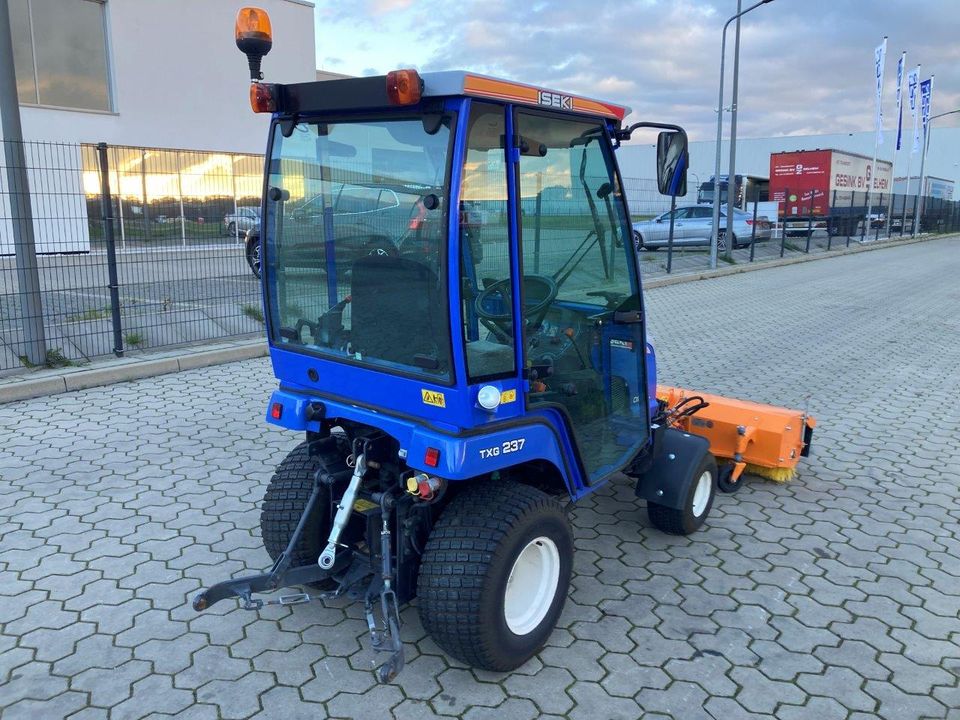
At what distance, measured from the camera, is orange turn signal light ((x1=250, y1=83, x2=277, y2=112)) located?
304cm

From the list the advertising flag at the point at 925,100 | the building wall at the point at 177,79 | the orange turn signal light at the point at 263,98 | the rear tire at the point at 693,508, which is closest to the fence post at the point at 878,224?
the advertising flag at the point at 925,100

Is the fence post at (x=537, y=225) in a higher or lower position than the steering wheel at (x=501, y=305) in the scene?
higher

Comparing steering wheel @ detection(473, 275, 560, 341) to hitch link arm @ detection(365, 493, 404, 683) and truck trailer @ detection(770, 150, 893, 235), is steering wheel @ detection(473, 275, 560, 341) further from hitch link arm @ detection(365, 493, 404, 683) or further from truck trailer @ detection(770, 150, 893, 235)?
truck trailer @ detection(770, 150, 893, 235)

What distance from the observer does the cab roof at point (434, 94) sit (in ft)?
8.71

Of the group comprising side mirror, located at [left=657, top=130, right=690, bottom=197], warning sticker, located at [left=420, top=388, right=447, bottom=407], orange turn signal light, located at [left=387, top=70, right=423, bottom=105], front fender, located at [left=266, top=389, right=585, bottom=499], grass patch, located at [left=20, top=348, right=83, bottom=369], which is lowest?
grass patch, located at [left=20, top=348, right=83, bottom=369]

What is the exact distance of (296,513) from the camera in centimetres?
339

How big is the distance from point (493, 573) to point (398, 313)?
1.02 m

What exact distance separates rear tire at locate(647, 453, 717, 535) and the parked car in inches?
240

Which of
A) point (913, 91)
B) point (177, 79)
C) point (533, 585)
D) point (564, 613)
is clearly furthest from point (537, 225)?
point (913, 91)

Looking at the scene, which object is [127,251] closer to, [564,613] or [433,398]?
[433,398]

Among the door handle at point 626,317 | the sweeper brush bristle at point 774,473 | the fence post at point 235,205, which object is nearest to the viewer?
the door handle at point 626,317

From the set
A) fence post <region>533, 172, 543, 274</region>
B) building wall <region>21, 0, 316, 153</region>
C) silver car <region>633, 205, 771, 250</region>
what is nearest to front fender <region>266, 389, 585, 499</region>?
fence post <region>533, 172, 543, 274</region>

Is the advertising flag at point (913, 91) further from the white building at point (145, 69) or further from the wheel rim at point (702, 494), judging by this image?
the wheel rim at point (702, 494)

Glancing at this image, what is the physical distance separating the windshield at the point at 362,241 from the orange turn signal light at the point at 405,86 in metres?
0.14
